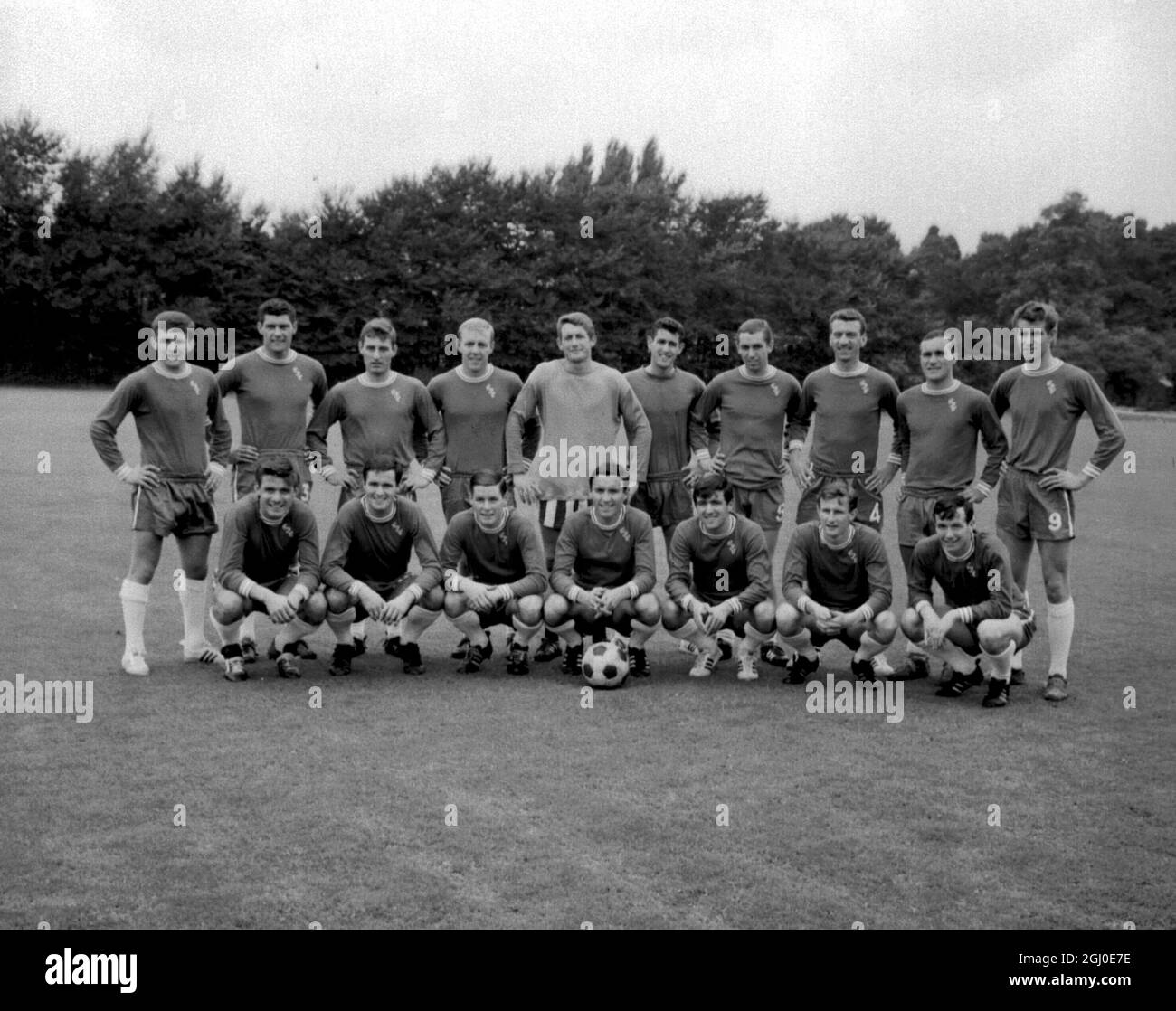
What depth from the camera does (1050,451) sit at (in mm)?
7051

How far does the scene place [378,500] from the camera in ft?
24.0

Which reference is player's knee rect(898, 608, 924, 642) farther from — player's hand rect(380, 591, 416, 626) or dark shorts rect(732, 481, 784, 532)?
player's hand rect(380, 591, 416, 626)

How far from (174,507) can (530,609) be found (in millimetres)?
2146

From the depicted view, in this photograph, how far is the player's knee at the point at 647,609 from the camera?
732 cm

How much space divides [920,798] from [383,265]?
38368 millimetres

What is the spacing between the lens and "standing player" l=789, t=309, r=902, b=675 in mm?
7645

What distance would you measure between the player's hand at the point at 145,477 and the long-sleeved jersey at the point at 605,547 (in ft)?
7.79

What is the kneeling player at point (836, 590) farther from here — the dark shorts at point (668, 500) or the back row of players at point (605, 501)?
the dark shorts at point (668, 500)

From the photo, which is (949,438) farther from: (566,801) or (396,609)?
(566,801)

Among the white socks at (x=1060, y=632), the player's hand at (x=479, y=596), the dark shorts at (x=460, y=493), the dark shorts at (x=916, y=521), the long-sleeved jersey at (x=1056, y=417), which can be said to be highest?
the long-sleeved jersey at (x=1056, y=417)

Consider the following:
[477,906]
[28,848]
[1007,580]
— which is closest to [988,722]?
[1007,580]

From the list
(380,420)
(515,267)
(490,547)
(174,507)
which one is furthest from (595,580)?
(515,267)

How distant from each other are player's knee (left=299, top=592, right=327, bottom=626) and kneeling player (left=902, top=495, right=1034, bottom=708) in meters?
3.31

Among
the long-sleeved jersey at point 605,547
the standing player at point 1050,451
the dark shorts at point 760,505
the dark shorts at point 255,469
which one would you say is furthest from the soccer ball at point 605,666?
the standing player at point 1050,451
